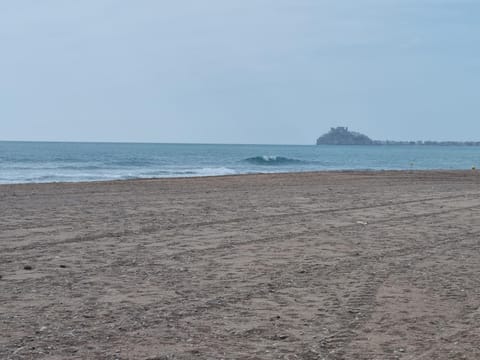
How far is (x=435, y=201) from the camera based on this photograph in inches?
718

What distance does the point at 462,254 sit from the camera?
31.2 ft

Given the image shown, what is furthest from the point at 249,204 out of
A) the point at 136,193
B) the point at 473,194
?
the point at 473,194

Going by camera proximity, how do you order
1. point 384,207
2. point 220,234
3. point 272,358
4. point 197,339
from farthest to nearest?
point 384,207 → point 220,234 → point 197,339 → point 272,358

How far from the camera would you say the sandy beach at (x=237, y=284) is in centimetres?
534

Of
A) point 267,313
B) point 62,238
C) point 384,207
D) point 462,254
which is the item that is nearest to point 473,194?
point 384,207

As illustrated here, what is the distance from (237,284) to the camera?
733 centimetres

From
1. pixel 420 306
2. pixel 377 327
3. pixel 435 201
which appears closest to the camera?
pixel 377 327

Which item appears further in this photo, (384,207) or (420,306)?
(384,207)

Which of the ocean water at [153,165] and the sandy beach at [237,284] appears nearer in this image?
the sandy beach at [237,284]

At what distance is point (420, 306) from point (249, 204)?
10073mm

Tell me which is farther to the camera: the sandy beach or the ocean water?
the ocean water

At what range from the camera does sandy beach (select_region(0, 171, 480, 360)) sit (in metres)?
5.34

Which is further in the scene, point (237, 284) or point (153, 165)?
point (153, 165)

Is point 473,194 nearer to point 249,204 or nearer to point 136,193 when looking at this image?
point 249,204
